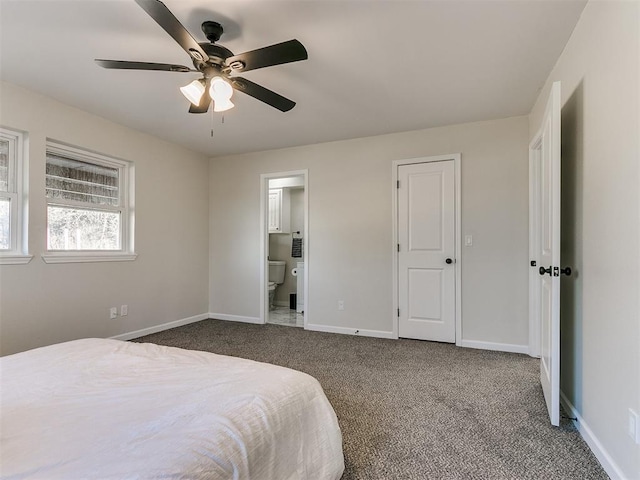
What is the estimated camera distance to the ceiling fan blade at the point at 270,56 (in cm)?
166

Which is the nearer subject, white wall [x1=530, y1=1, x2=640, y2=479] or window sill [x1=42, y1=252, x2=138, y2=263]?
white wall [x1=530, y1=1, x2=640, y2=479]

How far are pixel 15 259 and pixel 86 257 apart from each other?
59cm

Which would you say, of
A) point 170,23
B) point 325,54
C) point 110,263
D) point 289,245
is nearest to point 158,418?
point 170,23

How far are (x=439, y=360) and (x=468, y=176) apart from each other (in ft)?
6.24

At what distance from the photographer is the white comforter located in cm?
81

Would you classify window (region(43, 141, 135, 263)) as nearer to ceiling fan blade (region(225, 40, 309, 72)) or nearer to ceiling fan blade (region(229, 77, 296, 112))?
ceiling fan blade (region(229, 77, 296, 112))

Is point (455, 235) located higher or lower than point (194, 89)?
lower

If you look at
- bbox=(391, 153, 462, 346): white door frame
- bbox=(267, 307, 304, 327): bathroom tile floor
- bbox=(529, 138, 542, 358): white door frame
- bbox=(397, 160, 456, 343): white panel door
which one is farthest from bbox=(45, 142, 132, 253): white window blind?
bbox=(529, 138, 542, 358): white door frame

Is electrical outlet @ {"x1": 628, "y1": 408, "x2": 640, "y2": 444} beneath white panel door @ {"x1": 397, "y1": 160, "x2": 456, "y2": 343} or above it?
beneath

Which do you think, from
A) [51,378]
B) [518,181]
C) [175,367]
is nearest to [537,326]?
[518,181]

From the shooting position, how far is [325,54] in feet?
7.39

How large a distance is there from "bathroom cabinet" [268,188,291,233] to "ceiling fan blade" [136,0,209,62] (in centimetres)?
405

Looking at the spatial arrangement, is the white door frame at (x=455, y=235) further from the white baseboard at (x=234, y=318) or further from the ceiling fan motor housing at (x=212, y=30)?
the ceiling fan motor housing at (x=212, y=30)

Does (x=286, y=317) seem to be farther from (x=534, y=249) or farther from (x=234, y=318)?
(x=534, y=249)
